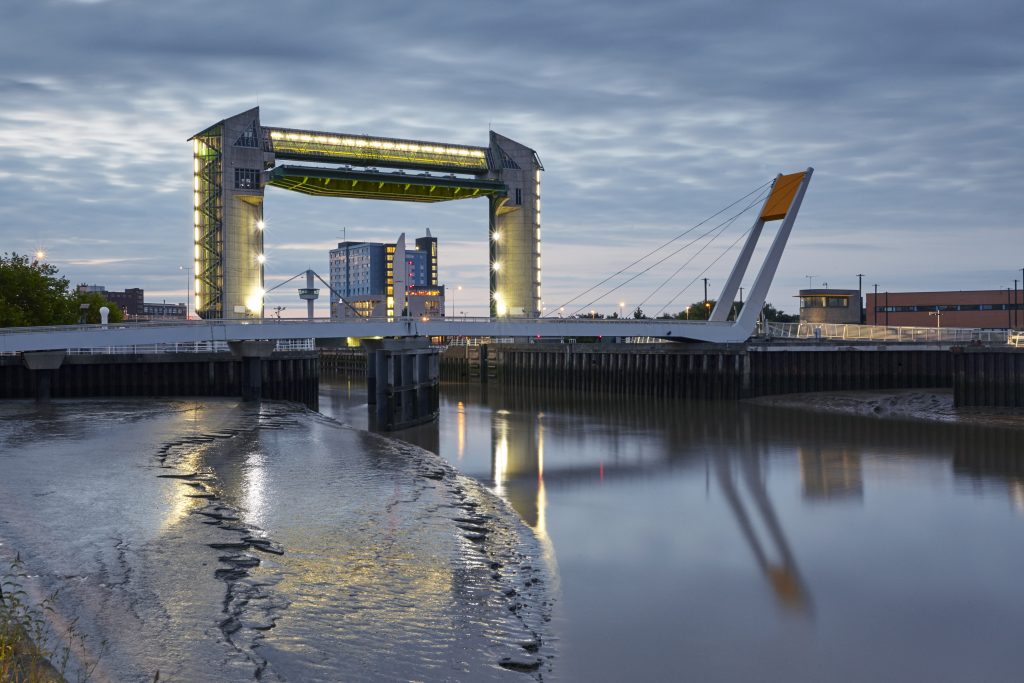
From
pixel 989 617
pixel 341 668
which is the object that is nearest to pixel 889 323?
pixel 989 617

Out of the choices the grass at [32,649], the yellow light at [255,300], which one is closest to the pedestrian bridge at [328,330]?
the yellow light at [255,300]

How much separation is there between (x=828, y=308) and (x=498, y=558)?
8411cm

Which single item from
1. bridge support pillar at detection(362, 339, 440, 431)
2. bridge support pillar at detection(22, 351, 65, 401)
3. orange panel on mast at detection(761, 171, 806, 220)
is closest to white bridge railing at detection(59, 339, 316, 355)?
bridge support pillar at detection(22, 351, 65, 401)

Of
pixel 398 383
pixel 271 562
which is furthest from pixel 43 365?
pixel 271 562

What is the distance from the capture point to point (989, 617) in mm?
14328

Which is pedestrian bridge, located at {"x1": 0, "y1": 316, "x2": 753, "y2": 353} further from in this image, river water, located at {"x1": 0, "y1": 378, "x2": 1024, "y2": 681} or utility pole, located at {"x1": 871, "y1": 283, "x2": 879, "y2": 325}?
utility pole, located at {"x1": 871, "y1": 283, "x2": 879, "y2": 325}

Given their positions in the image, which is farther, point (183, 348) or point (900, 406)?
point (183, 348)

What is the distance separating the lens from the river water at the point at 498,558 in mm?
11672

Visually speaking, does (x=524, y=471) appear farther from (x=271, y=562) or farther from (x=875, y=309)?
(x=875, y=309)

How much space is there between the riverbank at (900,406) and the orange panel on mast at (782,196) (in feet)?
38.6

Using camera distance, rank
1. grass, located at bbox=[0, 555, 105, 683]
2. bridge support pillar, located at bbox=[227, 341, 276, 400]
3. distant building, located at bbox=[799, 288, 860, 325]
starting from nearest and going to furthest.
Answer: grass, located at bbox=[0, 555, 105, 683]
bridge support pillar, located at bbox=[227, 341, 276, 400]
distant building, located at bbox=[799, 288, 860, 325]

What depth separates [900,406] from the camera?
1950 inches

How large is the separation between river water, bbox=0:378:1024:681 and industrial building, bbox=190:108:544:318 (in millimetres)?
26359

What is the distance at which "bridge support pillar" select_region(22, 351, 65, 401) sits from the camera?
38.5m
